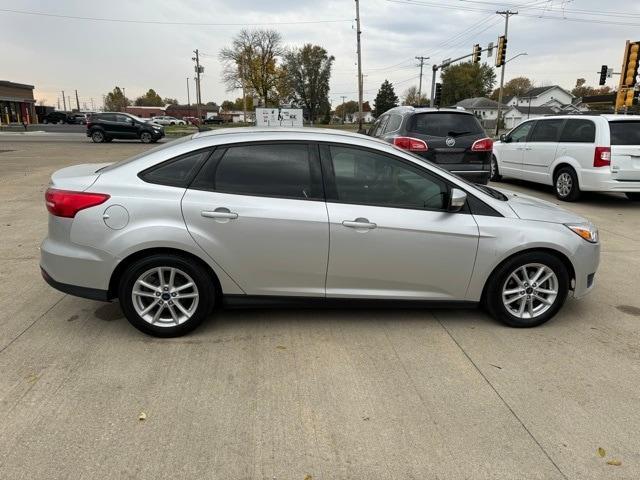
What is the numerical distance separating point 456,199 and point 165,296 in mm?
2328

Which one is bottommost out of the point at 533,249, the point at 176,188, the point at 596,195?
the point at 596,195

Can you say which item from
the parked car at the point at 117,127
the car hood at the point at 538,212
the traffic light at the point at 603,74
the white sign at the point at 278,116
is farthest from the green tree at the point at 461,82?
the car hood at the point at 538,212

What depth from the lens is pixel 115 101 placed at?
116m

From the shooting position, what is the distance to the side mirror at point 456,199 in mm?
3744

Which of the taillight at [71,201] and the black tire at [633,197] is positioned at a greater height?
the taillight at [71,201]

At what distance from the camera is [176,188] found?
366cm

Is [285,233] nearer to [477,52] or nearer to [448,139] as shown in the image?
[448,139]

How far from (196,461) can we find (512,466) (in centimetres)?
161

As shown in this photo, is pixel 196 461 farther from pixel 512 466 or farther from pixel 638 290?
pixel 638 290

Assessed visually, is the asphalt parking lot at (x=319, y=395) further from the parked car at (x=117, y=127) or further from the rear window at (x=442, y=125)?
the parked car at (x=117, y=127)

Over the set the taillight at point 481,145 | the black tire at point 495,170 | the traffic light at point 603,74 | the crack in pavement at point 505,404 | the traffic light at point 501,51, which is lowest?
the crack in pavement at point 505,404

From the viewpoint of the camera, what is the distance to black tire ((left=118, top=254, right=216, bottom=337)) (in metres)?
3.61

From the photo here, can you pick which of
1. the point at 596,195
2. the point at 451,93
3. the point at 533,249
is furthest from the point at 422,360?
the point at 451,93

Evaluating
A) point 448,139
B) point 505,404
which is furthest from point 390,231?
point 448,139
